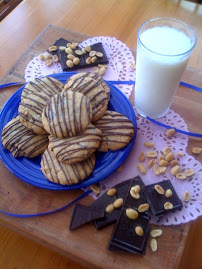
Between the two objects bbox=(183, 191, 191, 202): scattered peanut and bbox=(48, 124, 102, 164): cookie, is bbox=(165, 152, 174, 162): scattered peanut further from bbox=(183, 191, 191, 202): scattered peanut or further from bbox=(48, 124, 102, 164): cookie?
bbox=(48, 124, 102, 164): cookie

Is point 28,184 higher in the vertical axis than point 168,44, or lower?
lower

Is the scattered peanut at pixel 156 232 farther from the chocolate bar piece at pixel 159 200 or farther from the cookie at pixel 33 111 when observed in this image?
the cookie at pixel 33 111

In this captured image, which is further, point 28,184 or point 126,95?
point 126,95

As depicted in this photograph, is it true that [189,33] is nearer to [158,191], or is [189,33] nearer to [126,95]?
[126,95]

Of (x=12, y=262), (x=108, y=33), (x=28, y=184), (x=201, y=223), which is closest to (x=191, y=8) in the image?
(x=108, y=33)

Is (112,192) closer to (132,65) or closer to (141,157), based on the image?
(141,157)

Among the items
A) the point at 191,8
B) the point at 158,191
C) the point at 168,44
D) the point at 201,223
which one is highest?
the point at 168,44

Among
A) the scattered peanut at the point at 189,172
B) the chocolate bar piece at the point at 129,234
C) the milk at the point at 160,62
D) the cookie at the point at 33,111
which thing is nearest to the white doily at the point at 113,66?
the milk at the point at 160,62
